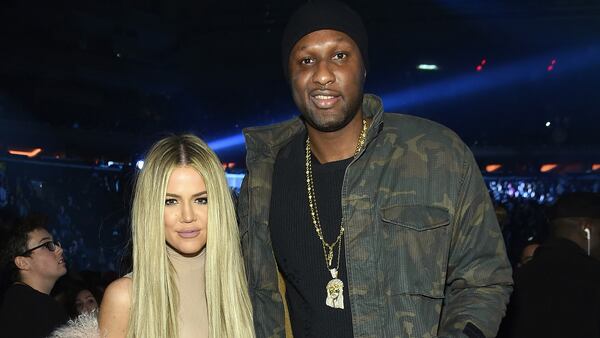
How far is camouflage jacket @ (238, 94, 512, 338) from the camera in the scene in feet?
7.63

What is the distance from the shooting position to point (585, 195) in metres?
4.58

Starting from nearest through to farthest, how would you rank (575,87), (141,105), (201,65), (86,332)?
1. (86,332)
2. (575,87)
3. (141,105)
4. (201,65)

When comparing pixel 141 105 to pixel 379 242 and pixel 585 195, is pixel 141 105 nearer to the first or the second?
pixel 585 195

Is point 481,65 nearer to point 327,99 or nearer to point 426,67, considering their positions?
point 426,67

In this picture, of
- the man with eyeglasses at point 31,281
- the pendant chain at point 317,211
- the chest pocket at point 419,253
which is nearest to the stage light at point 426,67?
the man with eyeglasses at point 31,281

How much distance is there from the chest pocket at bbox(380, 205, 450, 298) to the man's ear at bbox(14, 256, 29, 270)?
11.0ft

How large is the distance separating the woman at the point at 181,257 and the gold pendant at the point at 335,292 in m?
0.42

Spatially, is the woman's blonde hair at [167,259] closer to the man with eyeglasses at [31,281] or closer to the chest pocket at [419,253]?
the chest pocket at [419,253]

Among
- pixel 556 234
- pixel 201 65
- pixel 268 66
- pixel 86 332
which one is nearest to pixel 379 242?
pixel 86 332

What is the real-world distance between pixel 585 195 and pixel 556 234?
0.38 meters

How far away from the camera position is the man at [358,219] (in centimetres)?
238

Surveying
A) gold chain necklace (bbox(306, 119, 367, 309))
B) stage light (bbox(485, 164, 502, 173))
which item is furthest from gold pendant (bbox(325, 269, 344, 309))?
stage light (bbox(485, 164, 502, 173))

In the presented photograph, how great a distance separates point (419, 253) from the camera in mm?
2402

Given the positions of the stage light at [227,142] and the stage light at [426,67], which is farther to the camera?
the stage light at [227,142]
